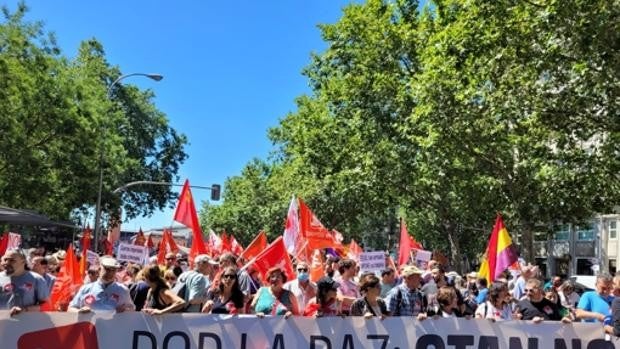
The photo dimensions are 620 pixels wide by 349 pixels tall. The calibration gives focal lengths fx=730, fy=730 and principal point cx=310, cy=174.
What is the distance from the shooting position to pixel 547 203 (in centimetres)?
2477

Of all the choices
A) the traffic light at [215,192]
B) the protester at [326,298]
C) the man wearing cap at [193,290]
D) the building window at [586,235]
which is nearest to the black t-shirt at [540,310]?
the protester at [326,298]

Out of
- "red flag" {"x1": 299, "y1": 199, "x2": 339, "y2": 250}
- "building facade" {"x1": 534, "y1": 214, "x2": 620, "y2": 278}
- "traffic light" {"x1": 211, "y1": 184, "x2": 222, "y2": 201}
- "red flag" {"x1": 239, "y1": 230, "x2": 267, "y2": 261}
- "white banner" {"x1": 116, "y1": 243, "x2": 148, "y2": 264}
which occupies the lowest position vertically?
"white banner" {"x1": 116, "y1": 243, "x2": 148, "y2": 264}

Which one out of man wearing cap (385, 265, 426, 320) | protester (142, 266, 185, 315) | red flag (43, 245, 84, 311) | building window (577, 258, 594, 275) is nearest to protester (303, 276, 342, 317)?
man wearing cap (385, 265, 426, 320)

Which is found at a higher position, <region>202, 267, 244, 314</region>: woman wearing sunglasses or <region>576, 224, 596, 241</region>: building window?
<region>576, 224, 596, 241</region>: building window

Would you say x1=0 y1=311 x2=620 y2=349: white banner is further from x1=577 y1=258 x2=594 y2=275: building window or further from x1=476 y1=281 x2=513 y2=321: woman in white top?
x1=577 y1=258 x2=594 y2=275: building window

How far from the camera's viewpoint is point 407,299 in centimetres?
733

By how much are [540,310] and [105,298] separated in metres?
4.39

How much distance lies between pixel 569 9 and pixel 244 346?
30.6ft

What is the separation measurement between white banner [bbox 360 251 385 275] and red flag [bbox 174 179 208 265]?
3.40 metres

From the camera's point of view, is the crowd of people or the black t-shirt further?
the black t-shirt

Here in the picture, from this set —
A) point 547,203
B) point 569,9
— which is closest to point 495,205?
point 547,203

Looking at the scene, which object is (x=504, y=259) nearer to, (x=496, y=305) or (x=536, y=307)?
(x=496, y=305)

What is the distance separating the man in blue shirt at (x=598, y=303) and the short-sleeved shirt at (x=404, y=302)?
2276 millimetres

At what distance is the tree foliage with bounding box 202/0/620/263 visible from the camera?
1506cm
